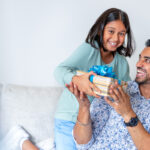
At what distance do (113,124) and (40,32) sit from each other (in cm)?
101

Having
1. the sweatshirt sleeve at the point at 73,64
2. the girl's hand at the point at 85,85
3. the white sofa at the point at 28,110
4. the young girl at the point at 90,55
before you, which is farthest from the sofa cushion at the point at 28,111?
the girl's hand at the point at 85,85

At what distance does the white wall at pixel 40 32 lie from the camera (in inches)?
70.9

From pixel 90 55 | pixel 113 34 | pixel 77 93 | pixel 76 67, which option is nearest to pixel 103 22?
pixel 113 34

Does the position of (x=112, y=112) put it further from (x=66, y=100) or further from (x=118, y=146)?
(x=66, y=100)

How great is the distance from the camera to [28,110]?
1.63 meters

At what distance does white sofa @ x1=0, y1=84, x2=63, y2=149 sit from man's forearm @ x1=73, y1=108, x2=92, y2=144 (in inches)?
19.6

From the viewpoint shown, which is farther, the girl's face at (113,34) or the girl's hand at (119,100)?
the girl's face at (113,34)

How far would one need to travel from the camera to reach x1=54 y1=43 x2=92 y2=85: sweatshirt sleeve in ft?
4.10

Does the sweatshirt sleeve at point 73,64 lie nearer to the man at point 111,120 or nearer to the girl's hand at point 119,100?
the man at point 111,120

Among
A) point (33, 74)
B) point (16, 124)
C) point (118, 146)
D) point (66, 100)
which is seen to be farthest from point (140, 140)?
point (33, 74)

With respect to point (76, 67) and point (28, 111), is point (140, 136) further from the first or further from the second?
point (28, 111)

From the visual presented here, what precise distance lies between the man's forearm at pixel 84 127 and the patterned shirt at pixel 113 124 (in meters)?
0.04

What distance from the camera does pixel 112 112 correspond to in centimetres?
125

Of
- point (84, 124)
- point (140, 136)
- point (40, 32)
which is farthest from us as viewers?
point (40, 32)
